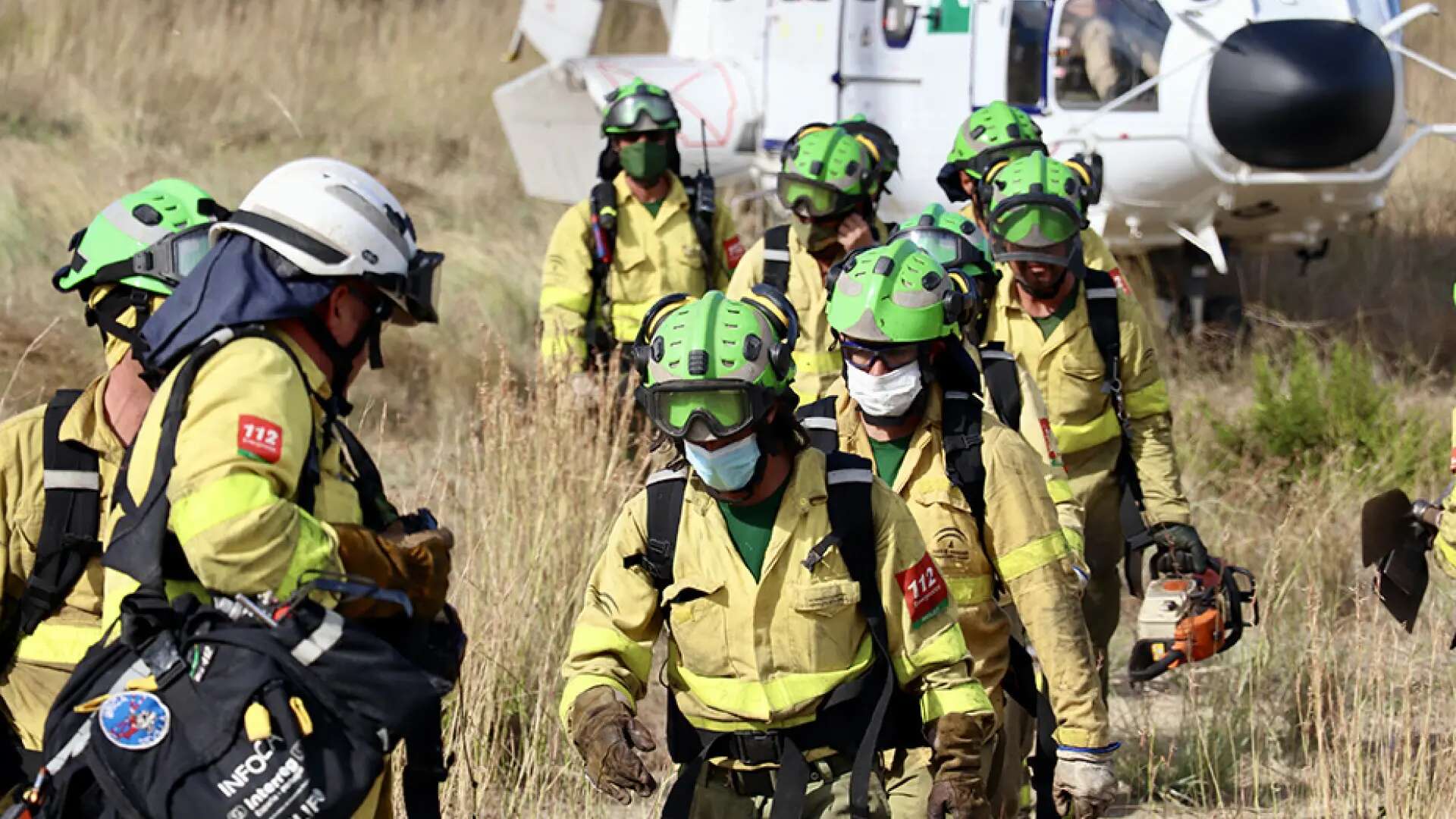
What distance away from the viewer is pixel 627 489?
7.15 m

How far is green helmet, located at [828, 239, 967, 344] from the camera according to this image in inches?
170

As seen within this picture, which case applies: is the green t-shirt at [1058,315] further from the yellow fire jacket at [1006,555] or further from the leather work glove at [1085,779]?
the leather work glove at [1085,779]

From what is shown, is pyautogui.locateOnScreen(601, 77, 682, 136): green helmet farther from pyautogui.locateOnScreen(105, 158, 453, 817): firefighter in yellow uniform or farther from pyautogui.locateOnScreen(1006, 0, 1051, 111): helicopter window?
pyautogui.locateOnScreen(105, 158, 453, 817): firefighter in yellow uniform

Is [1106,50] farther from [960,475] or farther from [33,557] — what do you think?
[33,557]

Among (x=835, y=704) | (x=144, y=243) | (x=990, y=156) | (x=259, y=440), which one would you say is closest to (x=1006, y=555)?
(x=835, y=704)

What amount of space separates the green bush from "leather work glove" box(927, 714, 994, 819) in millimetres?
6605

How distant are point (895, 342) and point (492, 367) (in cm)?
706

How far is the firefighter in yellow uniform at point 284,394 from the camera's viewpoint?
3082 millimetres

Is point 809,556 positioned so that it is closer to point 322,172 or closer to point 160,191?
point 322,172

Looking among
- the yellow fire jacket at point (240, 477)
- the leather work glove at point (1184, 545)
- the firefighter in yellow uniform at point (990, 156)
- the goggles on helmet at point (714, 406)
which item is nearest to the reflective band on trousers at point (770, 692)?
the goggles on helmet at point (714, 406)

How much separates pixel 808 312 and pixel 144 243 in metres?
3.24

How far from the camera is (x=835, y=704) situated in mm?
3641

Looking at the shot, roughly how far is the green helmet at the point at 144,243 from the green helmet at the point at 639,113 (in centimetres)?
451

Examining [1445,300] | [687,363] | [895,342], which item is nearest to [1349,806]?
[895,342]
